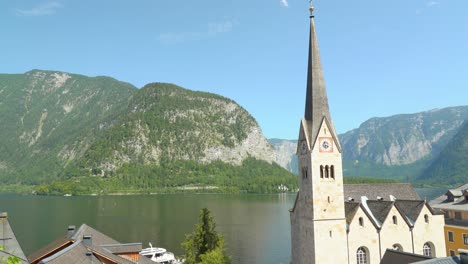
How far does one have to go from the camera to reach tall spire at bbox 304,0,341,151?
51188 millimetres

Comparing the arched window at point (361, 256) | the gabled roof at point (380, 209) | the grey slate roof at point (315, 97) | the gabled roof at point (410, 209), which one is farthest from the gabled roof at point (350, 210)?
the grey slate roof at point (315, 97)

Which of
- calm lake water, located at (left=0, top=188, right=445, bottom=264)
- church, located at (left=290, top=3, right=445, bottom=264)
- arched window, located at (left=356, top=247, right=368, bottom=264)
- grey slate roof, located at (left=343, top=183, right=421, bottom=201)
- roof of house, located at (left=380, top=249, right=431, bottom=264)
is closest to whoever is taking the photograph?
roof of house, located at (left=380, top=249, right=431, bottom=264)

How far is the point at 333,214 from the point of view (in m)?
50.2

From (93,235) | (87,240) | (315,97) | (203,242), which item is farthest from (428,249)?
(87,240)

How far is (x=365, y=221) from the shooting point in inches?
2090

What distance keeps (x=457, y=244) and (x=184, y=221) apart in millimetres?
99764

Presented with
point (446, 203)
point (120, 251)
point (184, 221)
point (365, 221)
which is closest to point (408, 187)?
point (446, 203)

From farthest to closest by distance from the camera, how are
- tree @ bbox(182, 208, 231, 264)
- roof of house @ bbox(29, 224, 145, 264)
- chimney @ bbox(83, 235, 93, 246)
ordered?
tree @ bbox(182, 208, 231, 264) → chimney @ bbox(83, 235, 93, 246) → roof of house @ bbox(29, 224, 145, 264)

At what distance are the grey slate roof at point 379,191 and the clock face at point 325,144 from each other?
39.6 feet

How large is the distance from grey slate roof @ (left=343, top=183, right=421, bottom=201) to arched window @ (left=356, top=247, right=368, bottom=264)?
29.1ft

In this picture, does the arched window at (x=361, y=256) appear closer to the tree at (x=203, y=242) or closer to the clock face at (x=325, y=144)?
the clock face at (x=325, y=144)

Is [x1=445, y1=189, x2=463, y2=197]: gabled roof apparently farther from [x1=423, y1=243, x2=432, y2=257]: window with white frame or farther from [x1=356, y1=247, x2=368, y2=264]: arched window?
[x1=356, y1=247, x2=368, y2=264]: arched window

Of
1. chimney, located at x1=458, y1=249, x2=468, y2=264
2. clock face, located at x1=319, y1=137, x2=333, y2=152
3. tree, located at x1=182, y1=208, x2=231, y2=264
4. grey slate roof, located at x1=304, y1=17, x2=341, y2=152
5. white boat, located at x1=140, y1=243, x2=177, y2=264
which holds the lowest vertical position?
white boat, located at x1=140, y1=243, x2=177, y2=264

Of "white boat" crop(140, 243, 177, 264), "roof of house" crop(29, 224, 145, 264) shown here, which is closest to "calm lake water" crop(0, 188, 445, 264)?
"white boat" crop(140, 243, 177, 264)
